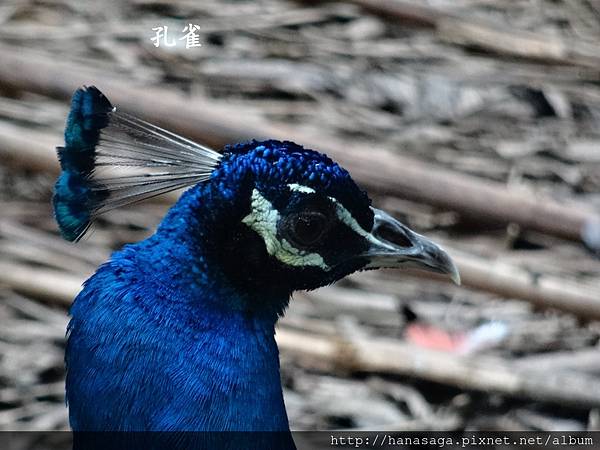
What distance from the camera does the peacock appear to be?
1101 mm

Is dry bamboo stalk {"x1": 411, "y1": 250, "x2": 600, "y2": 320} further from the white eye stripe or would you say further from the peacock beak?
the white eye stripe

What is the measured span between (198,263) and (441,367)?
845 mm

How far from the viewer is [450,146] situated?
2740 millimetres

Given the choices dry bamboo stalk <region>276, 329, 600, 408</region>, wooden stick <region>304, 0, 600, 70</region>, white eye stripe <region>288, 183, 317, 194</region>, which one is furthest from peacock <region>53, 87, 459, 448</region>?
wooden stick <region>304, 0, 600, 70</region>

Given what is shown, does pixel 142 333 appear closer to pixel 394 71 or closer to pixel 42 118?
pixel 42 118

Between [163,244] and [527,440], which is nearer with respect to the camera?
[163,244]

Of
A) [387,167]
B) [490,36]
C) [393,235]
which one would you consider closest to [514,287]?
[387,167]

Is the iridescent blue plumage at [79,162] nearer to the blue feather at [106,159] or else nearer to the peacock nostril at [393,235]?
the blue feather at [106,159]

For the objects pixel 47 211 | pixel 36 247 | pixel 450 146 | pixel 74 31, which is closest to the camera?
pixel 36 247

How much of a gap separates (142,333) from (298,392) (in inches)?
34.6

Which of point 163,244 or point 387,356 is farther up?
point 163,244

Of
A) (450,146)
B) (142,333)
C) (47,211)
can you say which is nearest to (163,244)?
(142,333)

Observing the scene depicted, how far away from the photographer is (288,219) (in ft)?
3.69

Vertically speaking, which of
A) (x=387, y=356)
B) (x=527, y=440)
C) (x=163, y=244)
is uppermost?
(x=163, y=244)
